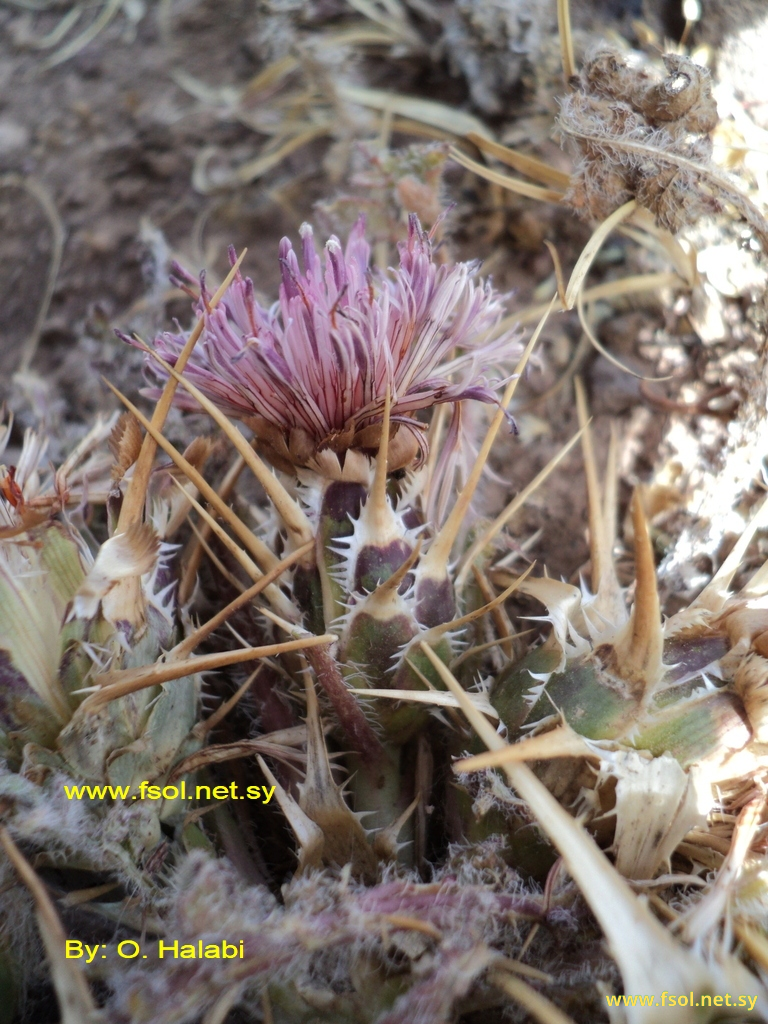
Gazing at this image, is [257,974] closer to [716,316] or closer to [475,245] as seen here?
[716,316]

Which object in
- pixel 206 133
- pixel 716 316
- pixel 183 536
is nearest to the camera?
pixel 183 536

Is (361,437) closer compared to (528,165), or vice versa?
(361,437)

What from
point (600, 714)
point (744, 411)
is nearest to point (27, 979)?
point (600, 714)

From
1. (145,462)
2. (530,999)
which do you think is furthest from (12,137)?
(530,999)

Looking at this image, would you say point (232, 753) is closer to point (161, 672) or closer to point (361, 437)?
point (161, 672)

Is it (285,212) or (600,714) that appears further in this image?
(285,212)

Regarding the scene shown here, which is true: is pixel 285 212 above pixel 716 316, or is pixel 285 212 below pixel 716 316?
above

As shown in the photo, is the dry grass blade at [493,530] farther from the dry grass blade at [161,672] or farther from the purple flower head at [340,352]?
the dry grass blade at [161,672]
